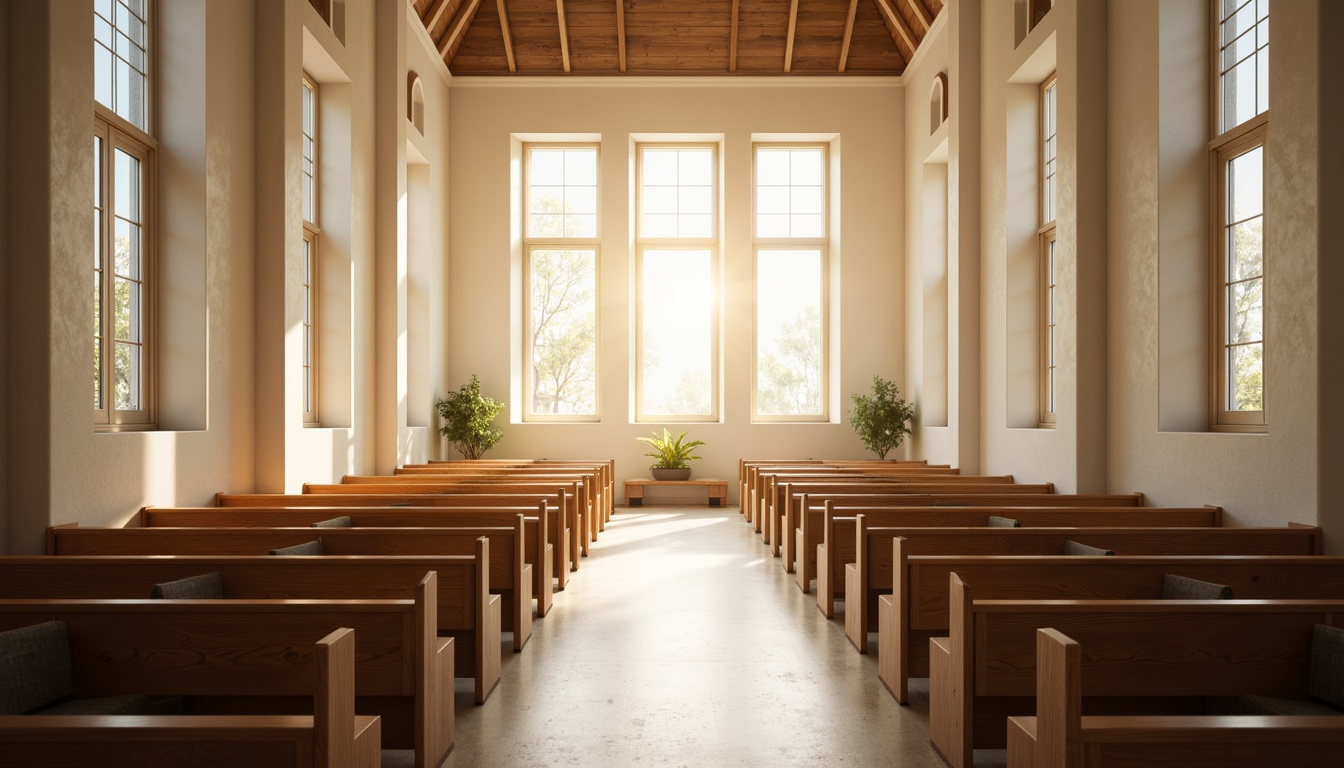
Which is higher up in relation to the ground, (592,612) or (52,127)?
(52,127)

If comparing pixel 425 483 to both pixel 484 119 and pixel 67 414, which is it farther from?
pixel 484 119

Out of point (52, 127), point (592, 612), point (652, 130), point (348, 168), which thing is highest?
point (652, 130)

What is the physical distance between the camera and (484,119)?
11523 mm

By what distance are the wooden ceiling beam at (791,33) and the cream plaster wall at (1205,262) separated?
510cm

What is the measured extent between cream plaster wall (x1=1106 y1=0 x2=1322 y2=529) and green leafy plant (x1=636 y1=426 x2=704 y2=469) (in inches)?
221

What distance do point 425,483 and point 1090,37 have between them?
5164mm

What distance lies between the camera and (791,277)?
1190 centimetres

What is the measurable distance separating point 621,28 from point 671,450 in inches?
182

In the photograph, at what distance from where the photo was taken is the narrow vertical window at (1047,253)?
7.69m

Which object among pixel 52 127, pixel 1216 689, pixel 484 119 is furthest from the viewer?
pixel 484 119

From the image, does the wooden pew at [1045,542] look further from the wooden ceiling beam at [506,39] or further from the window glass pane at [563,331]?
the wooden ceiling beam at [506,39]

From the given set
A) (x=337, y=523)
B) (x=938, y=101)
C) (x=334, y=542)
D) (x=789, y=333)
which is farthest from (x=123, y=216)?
(x=789, y=333)

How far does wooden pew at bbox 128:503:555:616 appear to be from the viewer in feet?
15.6

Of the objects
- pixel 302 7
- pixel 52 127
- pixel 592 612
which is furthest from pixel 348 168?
pixel 592 612
